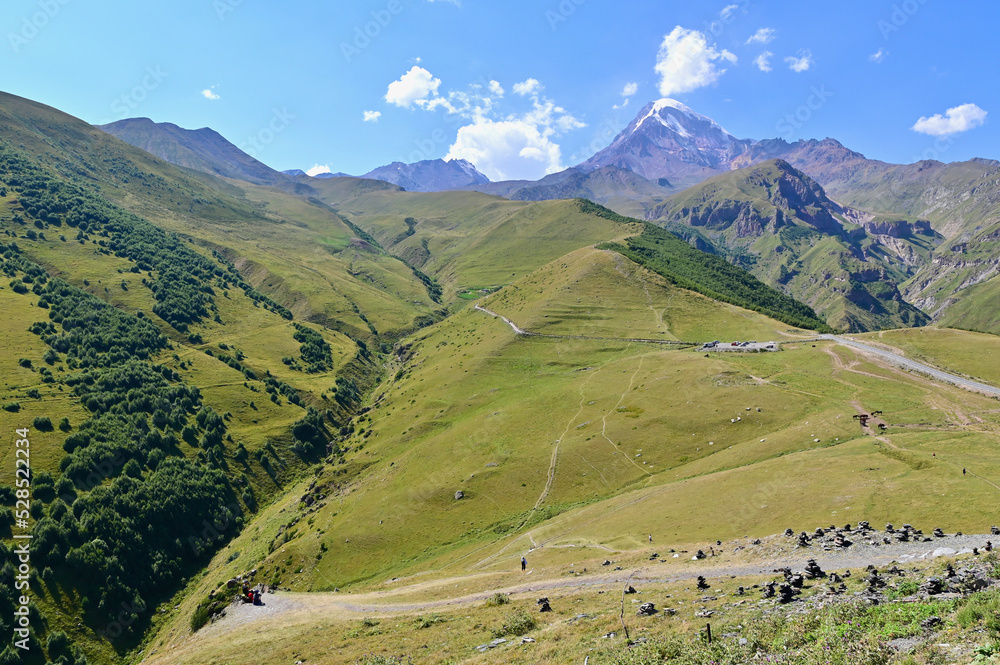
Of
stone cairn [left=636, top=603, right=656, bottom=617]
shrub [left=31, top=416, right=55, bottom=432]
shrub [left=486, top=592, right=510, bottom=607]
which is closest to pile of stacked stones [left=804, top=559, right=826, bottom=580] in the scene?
Result: stone cairn [left=636, top=603, right=656, bottom=617]

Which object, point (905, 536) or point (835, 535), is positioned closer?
point (905, 536)

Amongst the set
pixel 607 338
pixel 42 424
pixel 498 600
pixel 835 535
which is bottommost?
pixel 498 600

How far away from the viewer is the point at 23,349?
12569cm

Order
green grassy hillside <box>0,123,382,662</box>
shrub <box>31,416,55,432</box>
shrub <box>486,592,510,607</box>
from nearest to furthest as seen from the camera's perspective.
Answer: shrub <box>486,592,510,607</box>, green grassy hillside <box>0,123,382,662</box>, shrub <box>31,416,55,432</box>

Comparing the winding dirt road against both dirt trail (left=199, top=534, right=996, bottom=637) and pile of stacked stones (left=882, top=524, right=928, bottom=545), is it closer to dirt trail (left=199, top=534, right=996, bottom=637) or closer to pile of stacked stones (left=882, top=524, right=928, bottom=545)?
pile of stacked stones (left=882, top=524, right=928, bottom=545)

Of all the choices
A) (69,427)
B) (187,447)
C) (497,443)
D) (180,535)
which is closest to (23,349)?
(69,427)

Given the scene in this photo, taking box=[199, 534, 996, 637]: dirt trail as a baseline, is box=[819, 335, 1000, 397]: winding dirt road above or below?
above

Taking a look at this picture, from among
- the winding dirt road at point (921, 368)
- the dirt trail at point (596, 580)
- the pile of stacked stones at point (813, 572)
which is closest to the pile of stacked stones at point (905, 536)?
the dirt trail at point (596, 580)

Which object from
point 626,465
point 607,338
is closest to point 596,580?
point 626,465

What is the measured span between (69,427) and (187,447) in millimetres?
22991

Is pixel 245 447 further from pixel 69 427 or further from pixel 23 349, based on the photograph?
pixel 23 349

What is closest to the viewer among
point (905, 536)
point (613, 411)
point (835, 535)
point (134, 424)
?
point (905, 536)

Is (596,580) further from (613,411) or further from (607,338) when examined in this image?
(607,338)

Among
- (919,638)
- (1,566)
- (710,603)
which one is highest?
(919,638)
